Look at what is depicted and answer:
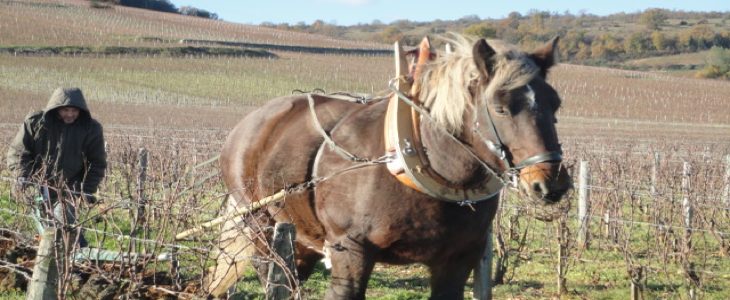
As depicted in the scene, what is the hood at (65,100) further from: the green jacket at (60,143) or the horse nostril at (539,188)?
the horse nostril at (539,188)

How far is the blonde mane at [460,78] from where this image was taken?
4.00m

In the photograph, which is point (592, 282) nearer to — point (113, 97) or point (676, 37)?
point (113, 97)

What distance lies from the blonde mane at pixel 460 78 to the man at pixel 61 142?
11.6 ft

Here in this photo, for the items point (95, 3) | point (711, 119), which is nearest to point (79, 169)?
point (711, 119)

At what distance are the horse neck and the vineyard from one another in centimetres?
87

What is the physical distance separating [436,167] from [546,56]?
2.43 feet

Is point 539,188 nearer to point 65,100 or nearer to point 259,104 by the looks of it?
point 65,100

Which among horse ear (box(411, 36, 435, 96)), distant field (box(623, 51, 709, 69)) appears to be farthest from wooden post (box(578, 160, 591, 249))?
distant field (box(623, 51, 709, 69))

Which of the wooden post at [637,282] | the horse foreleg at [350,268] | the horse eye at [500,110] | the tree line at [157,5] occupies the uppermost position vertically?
the tree line at [157,5]

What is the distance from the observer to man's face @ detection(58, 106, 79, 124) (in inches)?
276

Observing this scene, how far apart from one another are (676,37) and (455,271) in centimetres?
9878

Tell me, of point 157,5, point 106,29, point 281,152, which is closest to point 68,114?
point 281,152

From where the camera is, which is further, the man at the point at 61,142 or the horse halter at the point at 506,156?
the man at the point at 61,142

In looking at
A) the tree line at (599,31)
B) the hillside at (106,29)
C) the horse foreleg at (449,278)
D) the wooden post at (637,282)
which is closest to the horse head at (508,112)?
the horse foreleg at (449,278)
